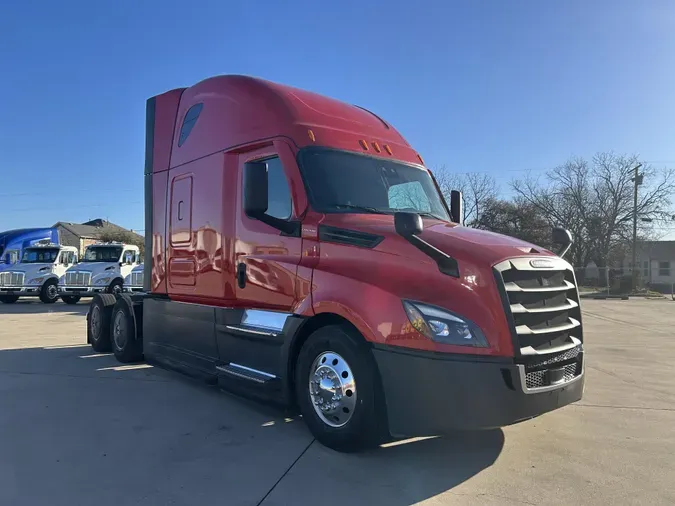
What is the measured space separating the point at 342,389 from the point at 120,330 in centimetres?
527

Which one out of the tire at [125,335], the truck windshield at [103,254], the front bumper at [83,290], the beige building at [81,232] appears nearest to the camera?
the tire at [125,335]

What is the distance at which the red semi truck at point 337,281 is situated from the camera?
3668 mm

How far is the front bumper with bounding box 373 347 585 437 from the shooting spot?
141 inches

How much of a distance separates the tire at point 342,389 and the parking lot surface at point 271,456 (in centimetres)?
19

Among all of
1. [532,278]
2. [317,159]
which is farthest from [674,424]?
[317,159]

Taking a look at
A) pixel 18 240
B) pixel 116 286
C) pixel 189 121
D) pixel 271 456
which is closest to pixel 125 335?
pixel 189 121

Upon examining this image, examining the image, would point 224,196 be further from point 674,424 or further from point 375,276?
point 674,424

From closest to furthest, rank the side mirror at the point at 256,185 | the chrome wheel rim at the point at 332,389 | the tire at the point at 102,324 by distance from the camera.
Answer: the chrome wheel rim at the point at 332,389, the side mirror at the point at 256,185, the tire at the point at 102,324

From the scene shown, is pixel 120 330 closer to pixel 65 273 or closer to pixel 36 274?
pixel 65 273

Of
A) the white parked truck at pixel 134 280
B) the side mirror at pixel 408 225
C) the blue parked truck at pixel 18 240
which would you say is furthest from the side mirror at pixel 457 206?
the blue parked truck at pixel 18 240

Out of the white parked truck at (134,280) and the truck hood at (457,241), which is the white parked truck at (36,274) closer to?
the white parked truck at (134,280)

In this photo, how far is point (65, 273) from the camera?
21594 millimetres

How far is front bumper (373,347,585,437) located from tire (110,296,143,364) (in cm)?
522

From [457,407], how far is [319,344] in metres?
1.25
